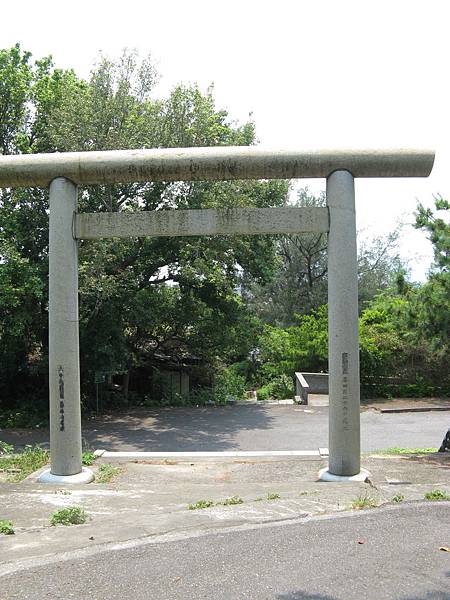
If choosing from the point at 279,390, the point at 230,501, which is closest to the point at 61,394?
the point at 230,501

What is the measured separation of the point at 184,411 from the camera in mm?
19469

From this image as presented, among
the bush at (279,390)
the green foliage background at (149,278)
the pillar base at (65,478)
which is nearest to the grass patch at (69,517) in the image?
the pillar base at (65,478)

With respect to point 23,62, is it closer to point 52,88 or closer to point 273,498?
point 52,88

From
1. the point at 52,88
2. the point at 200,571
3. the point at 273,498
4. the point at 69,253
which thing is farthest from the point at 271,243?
the point at 200,571

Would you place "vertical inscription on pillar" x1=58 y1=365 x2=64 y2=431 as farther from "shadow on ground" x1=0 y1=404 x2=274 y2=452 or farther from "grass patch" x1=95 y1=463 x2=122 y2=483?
"shadow on ground" x1=0 y1=404 x2=274 y2=452

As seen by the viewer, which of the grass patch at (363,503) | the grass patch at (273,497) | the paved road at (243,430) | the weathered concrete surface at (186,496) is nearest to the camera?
the weathered concrete surface at (186,496)

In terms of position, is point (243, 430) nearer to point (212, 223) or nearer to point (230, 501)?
point (212, 223)

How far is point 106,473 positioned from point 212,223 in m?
4.21

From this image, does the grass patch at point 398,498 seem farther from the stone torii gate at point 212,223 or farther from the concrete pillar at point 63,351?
the concrete pillar at point 63,351

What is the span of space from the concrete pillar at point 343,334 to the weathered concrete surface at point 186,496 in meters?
0.49

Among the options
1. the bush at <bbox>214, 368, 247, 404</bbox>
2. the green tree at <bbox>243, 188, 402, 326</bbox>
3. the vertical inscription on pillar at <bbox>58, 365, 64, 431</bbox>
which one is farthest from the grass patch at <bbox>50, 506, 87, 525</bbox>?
the green tree at <bbox>243, 188, 402, 326</bbox>

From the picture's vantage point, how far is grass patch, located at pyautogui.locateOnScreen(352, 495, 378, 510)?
231 inches

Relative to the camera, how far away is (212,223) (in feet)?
27.4

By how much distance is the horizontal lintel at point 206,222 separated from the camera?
8289mm
